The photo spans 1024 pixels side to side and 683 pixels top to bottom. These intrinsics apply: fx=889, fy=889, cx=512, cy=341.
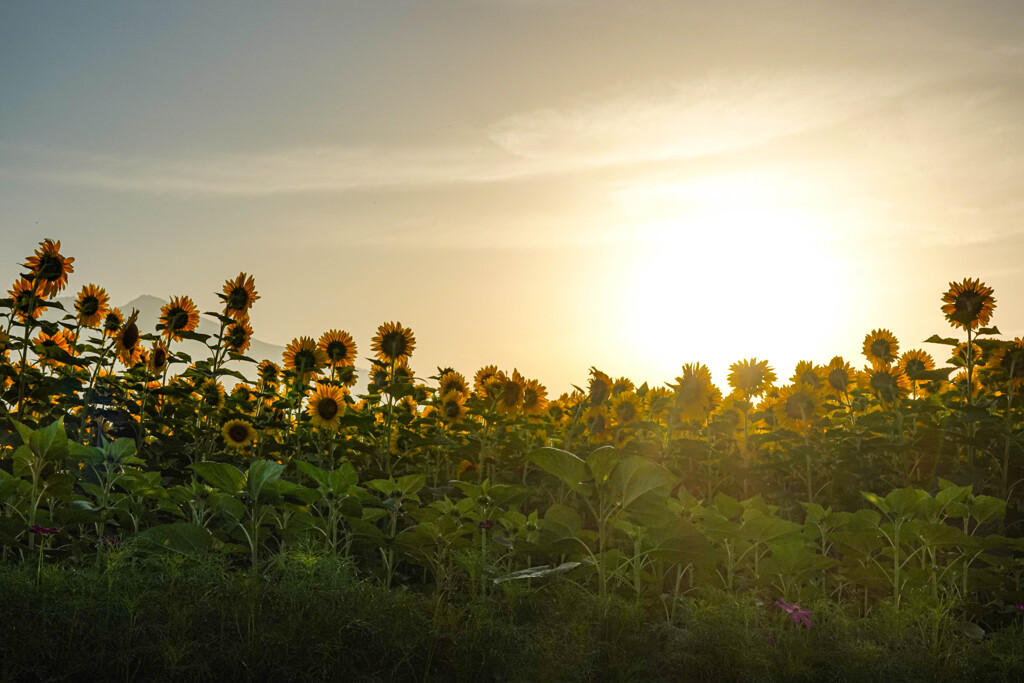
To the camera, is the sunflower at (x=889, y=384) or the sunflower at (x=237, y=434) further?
the sunflower at (x=889, y=384)

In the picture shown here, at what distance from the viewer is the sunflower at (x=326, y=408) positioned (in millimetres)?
5621

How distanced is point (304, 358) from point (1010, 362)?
451 centimetres

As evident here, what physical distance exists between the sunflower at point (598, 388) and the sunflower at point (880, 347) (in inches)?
79.4

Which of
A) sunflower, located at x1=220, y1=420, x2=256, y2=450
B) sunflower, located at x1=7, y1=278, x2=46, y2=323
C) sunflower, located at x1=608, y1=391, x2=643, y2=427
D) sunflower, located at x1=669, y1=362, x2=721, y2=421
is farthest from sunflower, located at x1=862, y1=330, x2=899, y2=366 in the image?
sunflower, located at x1=7, y1=278, x2=46, y2=323

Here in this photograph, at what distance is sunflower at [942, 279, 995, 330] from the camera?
546 centimetres

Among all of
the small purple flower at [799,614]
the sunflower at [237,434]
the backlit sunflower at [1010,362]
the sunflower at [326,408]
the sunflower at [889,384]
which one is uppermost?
the backlit sunflower at [1010,362]

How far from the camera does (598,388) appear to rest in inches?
226

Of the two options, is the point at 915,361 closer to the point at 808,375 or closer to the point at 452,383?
the point at 808,375

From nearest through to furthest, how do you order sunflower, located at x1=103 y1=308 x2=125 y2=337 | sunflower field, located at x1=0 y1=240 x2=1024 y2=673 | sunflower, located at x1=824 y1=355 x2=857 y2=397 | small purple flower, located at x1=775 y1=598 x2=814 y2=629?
1. small purple flower, located at x1=775 y1=598 x2=814 y2=629
2. sunflower field, located at x1=0 y1=240 x2=1024 y2=673
3. sunflower, located at x1=103 y1=308 x2=125 y2=337
4. sunflower, located at x1=824 y1=355 x2=857 y2=397

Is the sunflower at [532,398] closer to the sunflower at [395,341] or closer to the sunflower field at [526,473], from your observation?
the sunflower field at [526,473]

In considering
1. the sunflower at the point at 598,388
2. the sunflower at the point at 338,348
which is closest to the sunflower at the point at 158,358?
the sunflower at the point at 338,348

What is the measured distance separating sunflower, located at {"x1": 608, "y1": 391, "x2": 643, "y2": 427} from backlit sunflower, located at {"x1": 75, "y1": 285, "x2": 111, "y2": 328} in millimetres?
3438

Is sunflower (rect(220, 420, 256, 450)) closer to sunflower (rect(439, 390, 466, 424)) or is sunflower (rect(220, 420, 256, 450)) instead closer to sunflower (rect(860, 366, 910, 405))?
sunflower (rect(439, 390, 466, 424))

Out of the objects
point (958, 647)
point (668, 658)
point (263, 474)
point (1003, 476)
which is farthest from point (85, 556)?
point (1003, 476)
